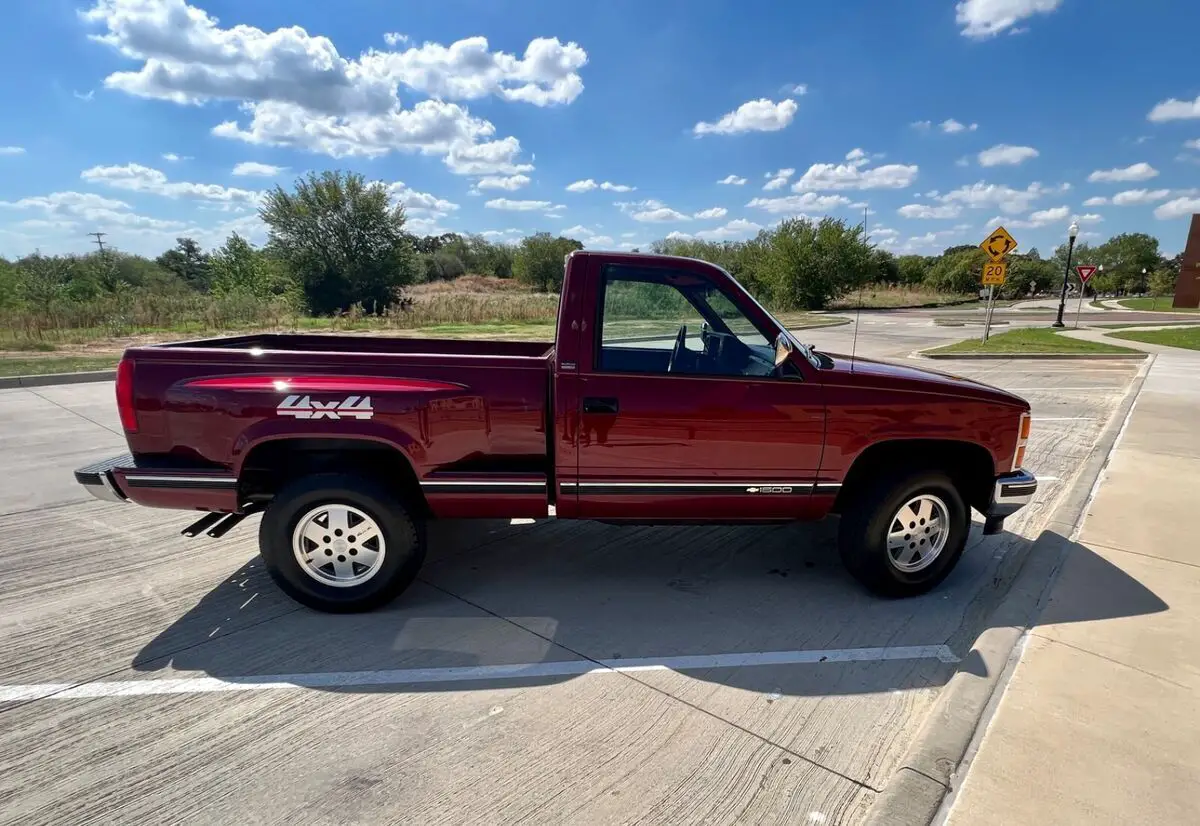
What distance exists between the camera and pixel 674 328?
3.72m

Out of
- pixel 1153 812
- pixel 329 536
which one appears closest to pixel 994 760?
pixel 1153 812

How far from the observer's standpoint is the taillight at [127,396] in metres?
3.21

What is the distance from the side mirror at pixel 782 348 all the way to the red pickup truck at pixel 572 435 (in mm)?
13

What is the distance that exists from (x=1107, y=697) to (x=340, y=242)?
137 feet

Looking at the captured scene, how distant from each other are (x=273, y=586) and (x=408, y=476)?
1.24 metres

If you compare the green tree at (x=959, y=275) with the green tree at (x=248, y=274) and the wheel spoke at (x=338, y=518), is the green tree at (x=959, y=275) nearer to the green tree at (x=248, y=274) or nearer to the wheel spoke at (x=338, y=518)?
the green tree at (x=248, y=274)

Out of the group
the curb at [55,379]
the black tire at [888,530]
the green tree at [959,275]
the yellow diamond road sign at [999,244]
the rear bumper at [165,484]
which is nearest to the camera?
the rear bumper at [165,484]

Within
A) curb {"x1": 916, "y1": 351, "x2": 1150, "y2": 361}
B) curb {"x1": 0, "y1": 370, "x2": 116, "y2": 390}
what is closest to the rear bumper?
curb {"x1": 0, "y1": 370, "x2": 116, "y2": 390}

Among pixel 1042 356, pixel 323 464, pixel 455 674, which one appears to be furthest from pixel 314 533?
pixel 1042 356

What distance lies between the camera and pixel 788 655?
3.20 meters

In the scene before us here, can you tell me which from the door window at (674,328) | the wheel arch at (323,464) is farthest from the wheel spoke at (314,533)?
the door window at (674,328)

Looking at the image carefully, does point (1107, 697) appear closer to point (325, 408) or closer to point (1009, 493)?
point (1009, 493)

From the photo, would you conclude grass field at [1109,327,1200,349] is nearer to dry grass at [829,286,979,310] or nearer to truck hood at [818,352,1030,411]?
truck hood at [818,352,1030,411]

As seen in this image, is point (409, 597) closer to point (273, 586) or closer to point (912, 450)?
point (273, 586)
